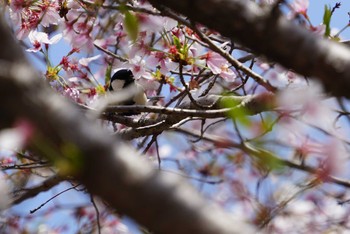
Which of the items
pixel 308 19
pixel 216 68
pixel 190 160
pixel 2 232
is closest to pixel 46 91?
pixel 308 19

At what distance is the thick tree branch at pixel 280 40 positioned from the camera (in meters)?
0.94

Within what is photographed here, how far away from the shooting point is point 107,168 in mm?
723

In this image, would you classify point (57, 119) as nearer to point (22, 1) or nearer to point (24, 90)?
point (24, 90)

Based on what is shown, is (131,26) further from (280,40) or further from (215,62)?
(215,62)

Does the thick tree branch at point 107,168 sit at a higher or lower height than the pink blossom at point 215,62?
lower

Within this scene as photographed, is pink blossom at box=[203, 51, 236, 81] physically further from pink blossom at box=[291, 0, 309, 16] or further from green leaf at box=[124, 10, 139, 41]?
green leaf at box=[124, 10, 139, 41]

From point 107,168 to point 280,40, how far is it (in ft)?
1.34

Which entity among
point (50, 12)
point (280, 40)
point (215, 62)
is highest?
point (215, 62)

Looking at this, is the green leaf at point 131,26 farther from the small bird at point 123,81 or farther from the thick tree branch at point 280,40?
the small bird at point 123,81

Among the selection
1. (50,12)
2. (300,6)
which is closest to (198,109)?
(300,6)

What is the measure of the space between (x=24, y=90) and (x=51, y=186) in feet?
6.40

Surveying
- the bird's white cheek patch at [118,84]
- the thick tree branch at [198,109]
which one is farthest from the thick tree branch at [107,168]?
the bird's white cheek patch at [118,84]

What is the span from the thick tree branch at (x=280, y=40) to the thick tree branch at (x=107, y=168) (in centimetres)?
33

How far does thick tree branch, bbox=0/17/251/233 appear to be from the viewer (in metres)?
0.71
